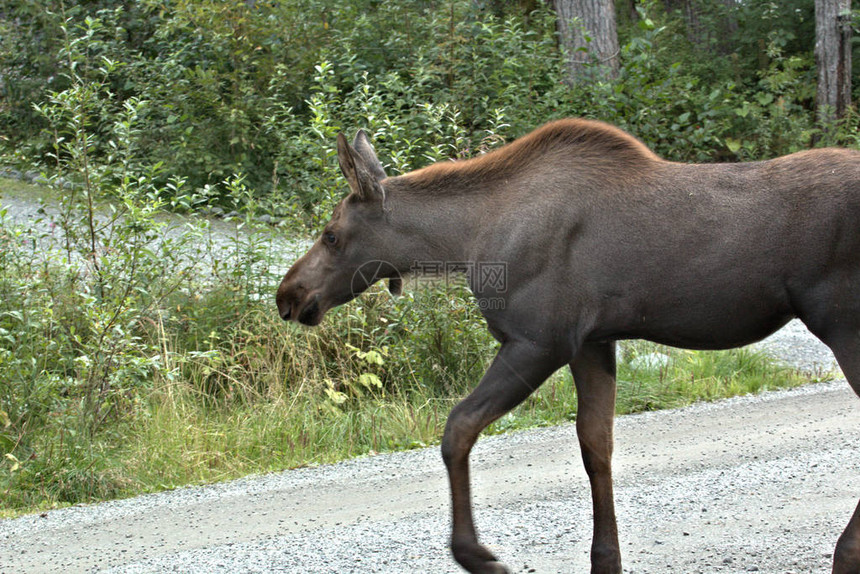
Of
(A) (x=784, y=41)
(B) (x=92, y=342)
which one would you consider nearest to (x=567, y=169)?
(B) (x=92, y=342)

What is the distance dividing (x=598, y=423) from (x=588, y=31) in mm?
11413

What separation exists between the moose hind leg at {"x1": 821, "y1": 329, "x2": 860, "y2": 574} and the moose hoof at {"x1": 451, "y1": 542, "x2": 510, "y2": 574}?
147 centimetres

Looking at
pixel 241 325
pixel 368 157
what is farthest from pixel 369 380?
pixel 368 157

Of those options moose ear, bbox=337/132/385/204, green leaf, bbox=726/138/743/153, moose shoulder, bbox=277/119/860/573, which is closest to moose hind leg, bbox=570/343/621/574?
moose shoulder, bbox=277/119/860/573

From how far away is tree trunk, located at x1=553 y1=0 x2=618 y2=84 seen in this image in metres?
14.8

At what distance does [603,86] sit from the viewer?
500 inches

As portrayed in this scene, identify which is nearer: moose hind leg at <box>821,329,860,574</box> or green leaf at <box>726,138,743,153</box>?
moose hind leg at <box>821,329,860,574</box>

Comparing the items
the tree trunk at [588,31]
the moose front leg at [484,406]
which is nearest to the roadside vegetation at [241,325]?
the tree trunk at [588,31]

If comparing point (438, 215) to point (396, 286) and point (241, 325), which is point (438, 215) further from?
point (241, 325)

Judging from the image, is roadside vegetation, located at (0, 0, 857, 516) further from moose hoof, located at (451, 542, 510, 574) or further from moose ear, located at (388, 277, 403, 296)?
moose hoof, located at (451, 542, 510, 574)

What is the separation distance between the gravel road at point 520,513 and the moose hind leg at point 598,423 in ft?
1.02

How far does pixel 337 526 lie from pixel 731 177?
117 inches

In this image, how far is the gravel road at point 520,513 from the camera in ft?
16.4

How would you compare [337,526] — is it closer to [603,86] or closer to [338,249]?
[338,249]
